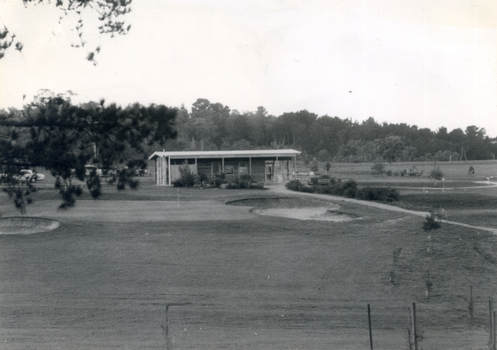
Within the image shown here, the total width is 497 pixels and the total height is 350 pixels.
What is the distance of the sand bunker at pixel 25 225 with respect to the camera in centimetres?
1959

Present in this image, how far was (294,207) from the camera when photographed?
28.7 m

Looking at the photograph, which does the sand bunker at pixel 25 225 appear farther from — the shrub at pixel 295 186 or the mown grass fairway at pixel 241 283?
the shrub at pixel 295 186

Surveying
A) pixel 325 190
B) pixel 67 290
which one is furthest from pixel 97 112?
pixel 325 190

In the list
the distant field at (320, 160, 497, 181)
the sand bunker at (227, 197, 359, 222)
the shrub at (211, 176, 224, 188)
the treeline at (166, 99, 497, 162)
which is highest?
the treeline at (166, 99, 497, 162)

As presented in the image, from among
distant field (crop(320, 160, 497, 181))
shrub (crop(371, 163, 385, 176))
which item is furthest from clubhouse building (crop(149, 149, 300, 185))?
distant field (crop(320, 160, 497, 181))

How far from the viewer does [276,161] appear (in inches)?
1661

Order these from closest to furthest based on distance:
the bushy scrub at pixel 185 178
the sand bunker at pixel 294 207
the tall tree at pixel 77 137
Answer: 1. the tall tree at pixel 77 137
2. the sand bunker at pixel 294 207
3. the bushy scrub at pixel 185 178

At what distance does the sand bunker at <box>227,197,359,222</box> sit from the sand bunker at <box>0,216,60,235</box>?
10012 mm

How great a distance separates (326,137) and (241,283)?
162 ft

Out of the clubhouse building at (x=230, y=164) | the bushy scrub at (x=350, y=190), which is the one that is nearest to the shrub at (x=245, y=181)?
the clubhouse building at (x=230, y=164)

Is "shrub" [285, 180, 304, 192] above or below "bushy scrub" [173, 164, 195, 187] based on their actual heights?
below

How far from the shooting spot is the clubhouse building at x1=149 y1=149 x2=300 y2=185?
40719mm

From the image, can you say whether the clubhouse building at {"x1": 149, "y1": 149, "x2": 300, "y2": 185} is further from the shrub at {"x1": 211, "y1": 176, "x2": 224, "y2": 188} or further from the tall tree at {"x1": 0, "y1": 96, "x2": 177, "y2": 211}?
the tall tree at {"x1": 0, "y1": 96, "x2": 177, "y2": 211}

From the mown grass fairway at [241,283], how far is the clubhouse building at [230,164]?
20.1 metres
